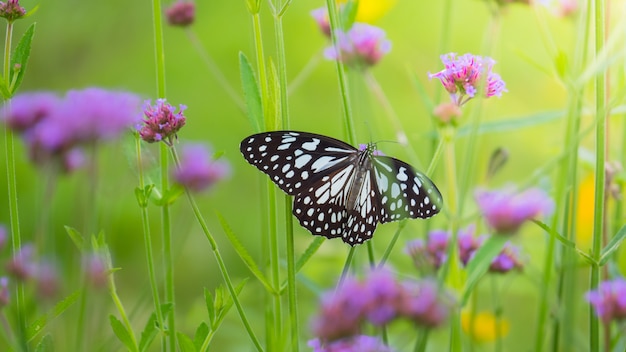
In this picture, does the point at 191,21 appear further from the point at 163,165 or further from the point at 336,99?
the point at 336,99

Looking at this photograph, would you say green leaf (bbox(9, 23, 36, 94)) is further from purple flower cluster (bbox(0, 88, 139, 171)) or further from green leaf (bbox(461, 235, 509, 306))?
green leaf (bbox(461, 235, 509, 306))

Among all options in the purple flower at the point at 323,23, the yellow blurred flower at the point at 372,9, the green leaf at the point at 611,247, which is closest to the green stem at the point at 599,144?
the green leaf at the point at 611,247

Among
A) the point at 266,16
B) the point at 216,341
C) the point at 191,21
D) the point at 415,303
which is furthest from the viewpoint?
the point at 266,16

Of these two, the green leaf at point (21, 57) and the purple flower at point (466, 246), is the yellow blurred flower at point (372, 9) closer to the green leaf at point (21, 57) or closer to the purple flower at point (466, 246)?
the purple flower at point (466, 246)

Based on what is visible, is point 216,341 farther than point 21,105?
Yes

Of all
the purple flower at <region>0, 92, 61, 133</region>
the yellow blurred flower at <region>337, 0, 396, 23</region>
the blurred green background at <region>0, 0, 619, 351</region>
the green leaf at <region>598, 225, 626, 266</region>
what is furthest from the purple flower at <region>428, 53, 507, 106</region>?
the blurred green background at <region>0, 0, 619, 351</region>

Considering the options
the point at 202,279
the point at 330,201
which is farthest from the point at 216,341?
the point at 330,201

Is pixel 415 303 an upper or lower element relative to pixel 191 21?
lower

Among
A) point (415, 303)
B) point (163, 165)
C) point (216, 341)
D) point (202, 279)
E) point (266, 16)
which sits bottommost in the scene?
point (216, 341)
